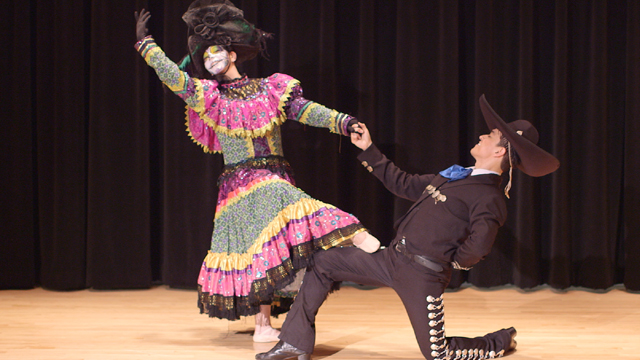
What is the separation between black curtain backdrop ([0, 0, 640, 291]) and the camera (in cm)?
397

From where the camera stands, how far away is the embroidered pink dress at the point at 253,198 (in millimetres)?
2543

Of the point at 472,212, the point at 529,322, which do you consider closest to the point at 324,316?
the point at 529,322

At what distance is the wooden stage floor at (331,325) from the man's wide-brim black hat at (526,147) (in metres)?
0.88

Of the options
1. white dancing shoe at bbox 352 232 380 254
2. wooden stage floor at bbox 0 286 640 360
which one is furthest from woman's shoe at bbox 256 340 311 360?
white dancing shoe at bbox 352 232 380 254

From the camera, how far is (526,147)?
7.47 ft

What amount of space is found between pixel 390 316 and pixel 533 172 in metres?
1.37

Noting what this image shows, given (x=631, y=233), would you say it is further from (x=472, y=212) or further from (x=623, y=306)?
(x=472, y=212)

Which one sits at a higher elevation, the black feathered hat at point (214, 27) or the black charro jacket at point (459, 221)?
the black feathered hat at point (214, 27)

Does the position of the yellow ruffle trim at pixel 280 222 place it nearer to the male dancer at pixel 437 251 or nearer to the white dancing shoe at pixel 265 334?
the male dancer at pixel 437 251

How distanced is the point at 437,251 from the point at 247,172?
940 mm

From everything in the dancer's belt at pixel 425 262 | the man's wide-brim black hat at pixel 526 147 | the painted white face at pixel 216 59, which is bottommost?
the dancer's belt at pixel 425 262

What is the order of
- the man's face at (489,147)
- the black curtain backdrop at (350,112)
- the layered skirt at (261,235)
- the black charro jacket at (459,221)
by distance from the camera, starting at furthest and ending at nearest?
the black curtain backdrop at (350,112) → the layered skirt at (261,235) → the man's face at (489,147) → the black charro jacket at (459,221)

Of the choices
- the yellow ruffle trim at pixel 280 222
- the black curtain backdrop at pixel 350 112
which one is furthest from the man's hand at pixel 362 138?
the black curtain backdrop at pixel 350 112

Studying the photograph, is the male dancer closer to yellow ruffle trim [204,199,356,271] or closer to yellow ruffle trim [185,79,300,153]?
yellow ruffle trim [204,199,356,271]
